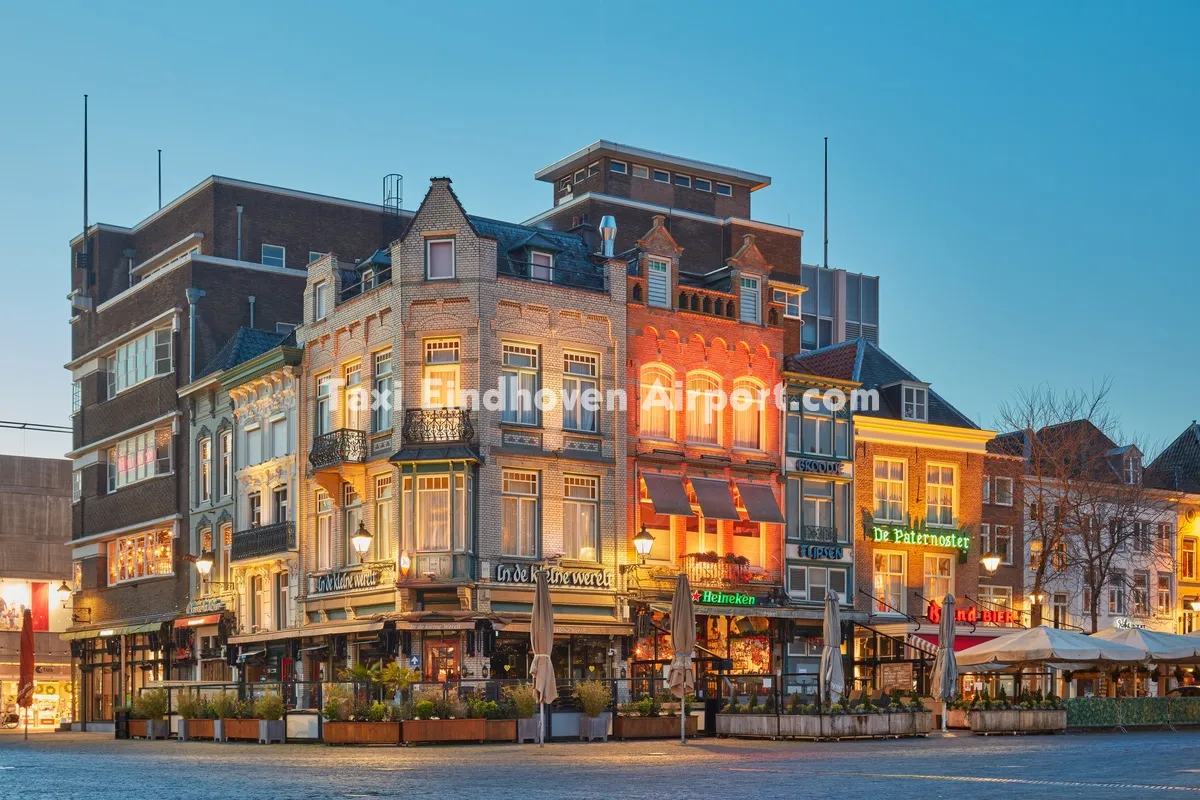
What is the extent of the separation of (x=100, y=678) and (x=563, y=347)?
85.1 feet

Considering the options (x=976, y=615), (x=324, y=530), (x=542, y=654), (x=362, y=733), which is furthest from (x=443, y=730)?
(x=976, y=615)

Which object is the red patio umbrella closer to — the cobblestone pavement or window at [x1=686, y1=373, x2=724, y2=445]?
the cobblestone pavement

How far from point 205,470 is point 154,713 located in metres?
14.2

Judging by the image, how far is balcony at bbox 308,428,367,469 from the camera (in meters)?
45.5

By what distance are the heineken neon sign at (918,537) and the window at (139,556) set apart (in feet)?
79.2

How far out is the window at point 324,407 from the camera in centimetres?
4766

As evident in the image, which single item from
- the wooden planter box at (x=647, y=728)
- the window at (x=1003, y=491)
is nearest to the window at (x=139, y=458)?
the wooden planter box at (x=647, y=728)

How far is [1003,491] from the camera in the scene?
58375mm

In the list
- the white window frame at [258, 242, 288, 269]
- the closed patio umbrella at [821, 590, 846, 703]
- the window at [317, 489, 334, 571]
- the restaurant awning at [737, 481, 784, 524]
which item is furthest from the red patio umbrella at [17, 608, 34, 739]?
the restaurant awning at [737, 481, 784, 524]

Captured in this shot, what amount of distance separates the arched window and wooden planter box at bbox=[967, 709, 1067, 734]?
13.3 m

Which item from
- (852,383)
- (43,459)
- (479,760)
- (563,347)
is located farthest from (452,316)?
(43,459)

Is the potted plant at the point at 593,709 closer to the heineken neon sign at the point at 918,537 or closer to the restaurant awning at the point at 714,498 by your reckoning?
the restaurant awning at the point at 714,498

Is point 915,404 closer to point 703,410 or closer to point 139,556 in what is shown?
point 703,410

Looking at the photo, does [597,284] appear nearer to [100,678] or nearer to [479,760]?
[479,760]
